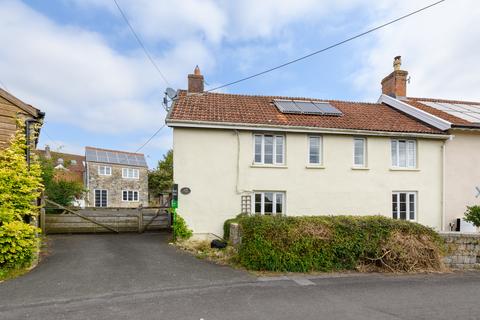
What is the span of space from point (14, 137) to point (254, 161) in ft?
27.5

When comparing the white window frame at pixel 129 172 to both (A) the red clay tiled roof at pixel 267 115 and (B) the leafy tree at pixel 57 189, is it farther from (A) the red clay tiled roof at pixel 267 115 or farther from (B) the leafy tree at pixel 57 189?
(A) the red clay tiled roof at pixel 267 115

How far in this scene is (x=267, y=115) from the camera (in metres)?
13.5

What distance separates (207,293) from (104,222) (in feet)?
33.2

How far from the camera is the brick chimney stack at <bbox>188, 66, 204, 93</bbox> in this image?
15.5 m

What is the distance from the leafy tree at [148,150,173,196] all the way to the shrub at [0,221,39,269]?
99.1 feet

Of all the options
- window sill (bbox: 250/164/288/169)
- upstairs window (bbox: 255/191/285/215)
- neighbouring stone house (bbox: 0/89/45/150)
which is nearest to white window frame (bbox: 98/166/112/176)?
neighbouring stone house (bbox: 0/89/45/150)

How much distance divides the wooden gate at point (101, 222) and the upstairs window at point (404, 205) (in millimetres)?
11397

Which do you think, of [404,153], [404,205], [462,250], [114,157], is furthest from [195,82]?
[114,157]

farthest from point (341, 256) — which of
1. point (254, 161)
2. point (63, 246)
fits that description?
point (63, 246)

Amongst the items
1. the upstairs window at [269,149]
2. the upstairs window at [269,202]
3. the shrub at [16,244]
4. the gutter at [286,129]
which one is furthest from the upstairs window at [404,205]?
the shrub at [16,244]

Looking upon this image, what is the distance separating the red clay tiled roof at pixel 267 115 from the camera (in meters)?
12.6

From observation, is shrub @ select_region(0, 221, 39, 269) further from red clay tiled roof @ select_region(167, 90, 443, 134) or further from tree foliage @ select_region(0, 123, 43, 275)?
red clay tiled roof @ select_region(167, 90, 443, 134)

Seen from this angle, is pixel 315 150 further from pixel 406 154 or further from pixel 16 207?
pixel 16 207

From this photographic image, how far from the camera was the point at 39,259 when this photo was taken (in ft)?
Result: 29.4
